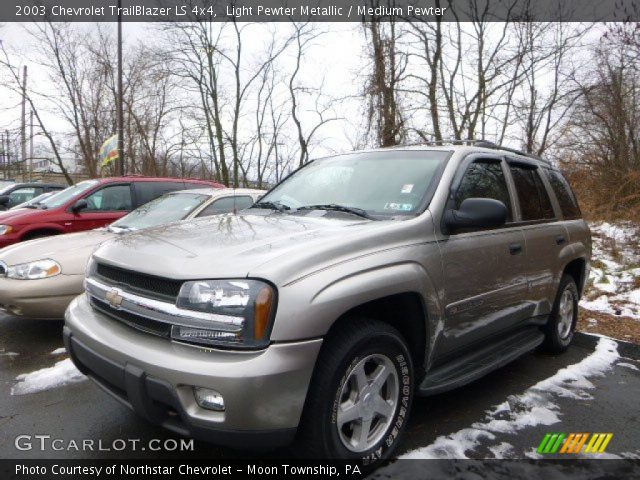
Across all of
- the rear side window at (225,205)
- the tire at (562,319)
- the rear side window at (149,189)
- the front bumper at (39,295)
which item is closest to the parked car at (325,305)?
the tire at (562,319)

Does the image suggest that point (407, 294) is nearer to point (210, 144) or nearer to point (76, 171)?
point (210, 144)

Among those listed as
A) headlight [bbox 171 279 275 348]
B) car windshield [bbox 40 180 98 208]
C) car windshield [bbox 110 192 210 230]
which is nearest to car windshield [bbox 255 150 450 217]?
headlight [bbox 171 279 275 348]

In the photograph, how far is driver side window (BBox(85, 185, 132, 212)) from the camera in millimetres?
7035

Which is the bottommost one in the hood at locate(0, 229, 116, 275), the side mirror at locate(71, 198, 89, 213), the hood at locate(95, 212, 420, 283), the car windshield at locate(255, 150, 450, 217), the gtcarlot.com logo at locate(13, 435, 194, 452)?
the gtcarlot.com logo at locate(13, 435, 194, 452)

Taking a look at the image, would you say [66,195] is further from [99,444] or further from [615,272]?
[615,272]

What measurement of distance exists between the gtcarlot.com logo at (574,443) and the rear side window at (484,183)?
1513 millimetres

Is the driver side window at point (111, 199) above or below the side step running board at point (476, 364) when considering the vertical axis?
above

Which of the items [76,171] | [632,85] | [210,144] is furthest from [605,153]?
[76,171]

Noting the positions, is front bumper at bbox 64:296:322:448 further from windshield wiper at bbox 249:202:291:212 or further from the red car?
the red car

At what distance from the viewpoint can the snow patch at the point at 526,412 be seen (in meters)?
2.63

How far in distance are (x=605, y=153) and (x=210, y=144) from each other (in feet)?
59.0

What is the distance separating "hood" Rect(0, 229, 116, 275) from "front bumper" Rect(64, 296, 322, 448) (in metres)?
2.63

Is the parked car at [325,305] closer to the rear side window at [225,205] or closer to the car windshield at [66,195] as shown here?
the rear side window at [225,205]

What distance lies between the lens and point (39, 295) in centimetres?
417
